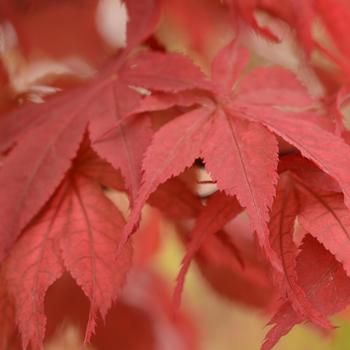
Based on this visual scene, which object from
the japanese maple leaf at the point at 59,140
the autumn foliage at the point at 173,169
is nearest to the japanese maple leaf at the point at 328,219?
the autumn foliage at the point at 173,169

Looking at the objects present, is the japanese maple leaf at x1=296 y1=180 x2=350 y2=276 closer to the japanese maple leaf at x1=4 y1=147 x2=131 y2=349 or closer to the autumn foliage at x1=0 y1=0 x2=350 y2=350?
the autumn foliage at x1=0 y1=0 x2=350 y2=350

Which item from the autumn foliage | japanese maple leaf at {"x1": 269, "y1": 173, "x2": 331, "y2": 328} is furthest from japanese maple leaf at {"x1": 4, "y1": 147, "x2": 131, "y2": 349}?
japanese maple leaf at {"x1": 269, "y1": 173, "x2": 331, "y2": 328}

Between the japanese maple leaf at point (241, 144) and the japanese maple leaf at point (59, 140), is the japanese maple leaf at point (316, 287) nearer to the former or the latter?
the japanese maple leaf at point (241, 144)

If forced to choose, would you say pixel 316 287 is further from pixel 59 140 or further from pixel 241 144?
pixel 59 140

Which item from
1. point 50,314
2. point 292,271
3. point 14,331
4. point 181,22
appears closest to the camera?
point 292,271

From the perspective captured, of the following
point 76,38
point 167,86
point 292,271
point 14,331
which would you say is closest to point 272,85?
point 167,86

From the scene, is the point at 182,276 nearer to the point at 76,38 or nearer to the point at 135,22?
the point at 135,22

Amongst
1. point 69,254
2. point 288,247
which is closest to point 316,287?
point 288,247
